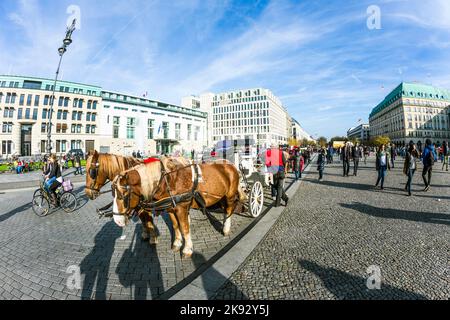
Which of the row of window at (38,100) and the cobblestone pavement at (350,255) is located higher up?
the row of window at (38,100)

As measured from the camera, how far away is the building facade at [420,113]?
306ft

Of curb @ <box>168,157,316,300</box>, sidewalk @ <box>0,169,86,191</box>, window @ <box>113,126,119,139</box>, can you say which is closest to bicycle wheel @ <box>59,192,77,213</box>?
curb @ <box>168,157,316,300</box>

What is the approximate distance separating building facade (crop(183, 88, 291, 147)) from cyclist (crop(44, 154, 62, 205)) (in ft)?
281

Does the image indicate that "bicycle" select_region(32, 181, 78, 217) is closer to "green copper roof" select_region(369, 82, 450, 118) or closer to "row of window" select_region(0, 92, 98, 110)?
"row of window" select_region(0, 92, 98, 110)

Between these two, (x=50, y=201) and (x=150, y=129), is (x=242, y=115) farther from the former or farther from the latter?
(x=50, y=201)

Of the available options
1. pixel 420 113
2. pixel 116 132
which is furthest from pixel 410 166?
pixel 420 113

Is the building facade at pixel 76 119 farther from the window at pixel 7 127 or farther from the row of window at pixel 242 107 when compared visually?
the row of window at pixel 242 107

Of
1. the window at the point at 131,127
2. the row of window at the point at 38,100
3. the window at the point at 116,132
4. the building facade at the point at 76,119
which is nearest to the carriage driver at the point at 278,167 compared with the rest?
the building facade at the point at 76,119

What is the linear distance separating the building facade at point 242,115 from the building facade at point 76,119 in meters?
31.3

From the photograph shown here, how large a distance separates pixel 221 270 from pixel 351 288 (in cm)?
190

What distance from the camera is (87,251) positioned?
4238mm

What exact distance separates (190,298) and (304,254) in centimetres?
226

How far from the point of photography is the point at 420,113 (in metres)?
93.2

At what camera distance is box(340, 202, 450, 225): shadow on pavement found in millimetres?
5428
